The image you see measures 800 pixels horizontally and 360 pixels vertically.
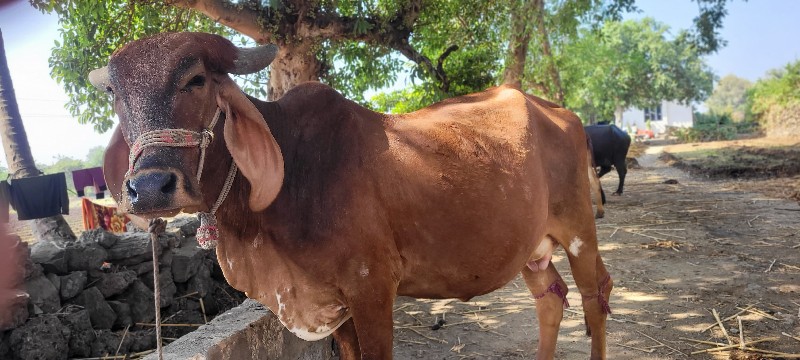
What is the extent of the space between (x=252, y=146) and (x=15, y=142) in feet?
17.5

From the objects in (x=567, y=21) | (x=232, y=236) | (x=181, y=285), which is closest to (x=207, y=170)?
(x=232, y=236)

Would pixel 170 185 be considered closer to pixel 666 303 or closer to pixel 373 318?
pixel 373 318

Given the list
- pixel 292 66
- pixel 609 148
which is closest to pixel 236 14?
pixel 292 66

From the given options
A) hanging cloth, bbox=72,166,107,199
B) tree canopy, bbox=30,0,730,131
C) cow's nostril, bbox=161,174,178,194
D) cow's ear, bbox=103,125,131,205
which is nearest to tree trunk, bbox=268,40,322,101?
tree canopy, bbox=30,0,730,131

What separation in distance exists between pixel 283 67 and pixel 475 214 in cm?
383

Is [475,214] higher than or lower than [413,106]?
lower

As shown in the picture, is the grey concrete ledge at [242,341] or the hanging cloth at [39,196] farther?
the hanging cloth at [39,196]

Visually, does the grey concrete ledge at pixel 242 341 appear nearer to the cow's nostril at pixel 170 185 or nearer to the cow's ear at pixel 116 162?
the cow's ear at pixel 116 162

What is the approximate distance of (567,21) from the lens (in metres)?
10.0

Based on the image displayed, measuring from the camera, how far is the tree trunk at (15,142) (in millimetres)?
6205

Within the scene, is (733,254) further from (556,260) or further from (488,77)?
(488,77)

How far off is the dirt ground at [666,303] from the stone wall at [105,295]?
2003 millimetres

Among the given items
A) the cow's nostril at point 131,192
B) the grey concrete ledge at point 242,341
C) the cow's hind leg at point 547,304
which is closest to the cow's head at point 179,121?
the cow's nostril at point 131,192

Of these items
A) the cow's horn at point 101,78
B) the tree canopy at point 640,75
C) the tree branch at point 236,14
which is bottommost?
the cow's horn at point 101,78
